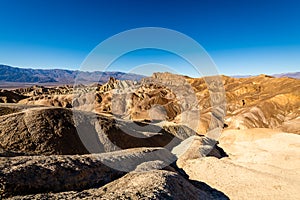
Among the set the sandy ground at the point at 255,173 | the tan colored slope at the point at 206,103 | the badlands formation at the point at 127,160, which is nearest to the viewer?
the badlands formation at the point at 127,160

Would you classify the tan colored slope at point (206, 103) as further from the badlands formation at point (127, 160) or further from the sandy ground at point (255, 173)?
the sandy ground at point (255, 173)

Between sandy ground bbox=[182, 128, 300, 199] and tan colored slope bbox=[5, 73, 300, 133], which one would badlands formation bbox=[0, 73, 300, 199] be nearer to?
sandy ground bbox=[182, 128, 300, 199]

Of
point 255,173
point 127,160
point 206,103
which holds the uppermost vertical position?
point 127,160

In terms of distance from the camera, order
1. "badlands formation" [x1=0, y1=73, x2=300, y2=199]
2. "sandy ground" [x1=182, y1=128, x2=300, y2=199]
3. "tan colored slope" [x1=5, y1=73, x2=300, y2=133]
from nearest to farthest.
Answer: "badlands formation" [x1=0, y1=73, x2=300, y2=199]
"sandy ground" [x1=182, y1=128, x2=300, y2=199]
"tan colored slope" [x1=5, y1=73, x2=300, y2=133]

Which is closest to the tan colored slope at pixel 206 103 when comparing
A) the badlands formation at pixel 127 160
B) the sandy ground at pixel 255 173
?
the badlands formation at pixel 127 160

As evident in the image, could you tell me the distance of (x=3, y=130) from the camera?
17219mm

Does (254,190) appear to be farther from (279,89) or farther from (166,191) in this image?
(279,89)

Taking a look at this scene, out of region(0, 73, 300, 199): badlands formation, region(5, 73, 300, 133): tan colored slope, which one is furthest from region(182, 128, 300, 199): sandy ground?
region(5, 73, 300, 133): tan colored slope

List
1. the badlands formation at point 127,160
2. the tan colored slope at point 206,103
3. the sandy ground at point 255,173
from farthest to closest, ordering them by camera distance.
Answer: the tan colored slope at point 206,103, the sandy ground at point 255,173, the badlands formation at point 127,160

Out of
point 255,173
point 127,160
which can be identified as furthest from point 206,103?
point 127,160

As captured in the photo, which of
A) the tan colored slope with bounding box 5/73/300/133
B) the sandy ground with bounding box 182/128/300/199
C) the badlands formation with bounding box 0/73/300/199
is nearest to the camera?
the badlands formation with bounding box 0/73/300/199

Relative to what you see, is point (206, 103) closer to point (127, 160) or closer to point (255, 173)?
point (255, 173)

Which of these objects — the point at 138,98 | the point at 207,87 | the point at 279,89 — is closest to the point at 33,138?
the point at 138,98

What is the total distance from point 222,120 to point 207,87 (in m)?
43.3
